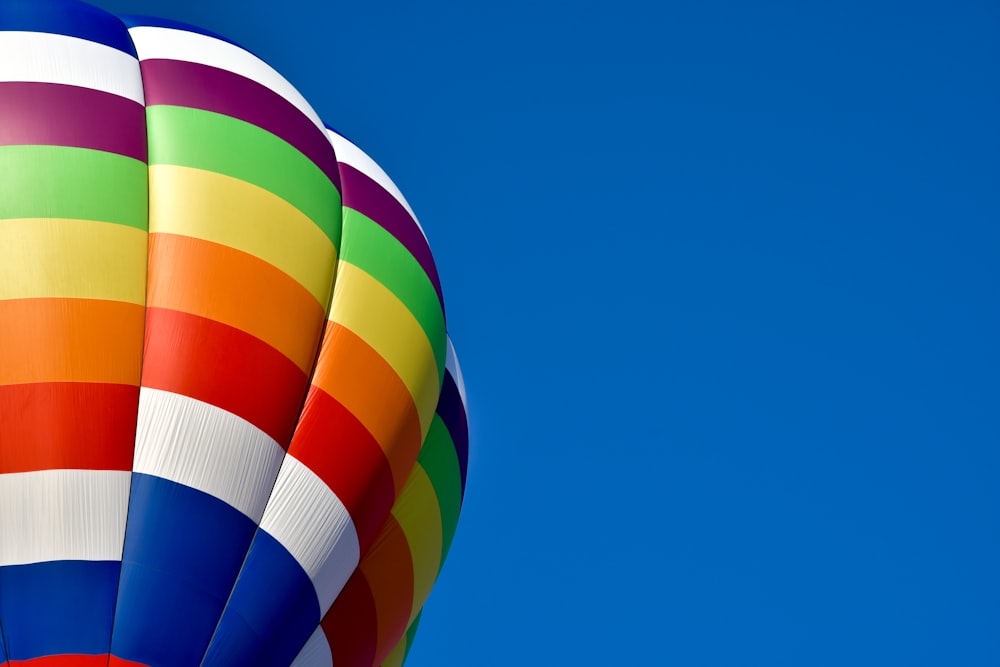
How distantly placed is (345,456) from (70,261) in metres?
1.60

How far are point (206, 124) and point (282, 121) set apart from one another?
1.79ft

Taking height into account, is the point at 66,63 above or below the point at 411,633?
above

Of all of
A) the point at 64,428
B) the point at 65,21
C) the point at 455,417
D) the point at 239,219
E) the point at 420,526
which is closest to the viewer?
the point at 64,428

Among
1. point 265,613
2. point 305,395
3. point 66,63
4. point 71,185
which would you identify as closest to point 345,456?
point 305,395

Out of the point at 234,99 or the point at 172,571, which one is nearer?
the point at 172,571

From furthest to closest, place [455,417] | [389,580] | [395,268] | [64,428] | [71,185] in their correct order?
[455,417], [395,268], [389,580], [71,185], [64,428]

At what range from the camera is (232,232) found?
694 centimetres

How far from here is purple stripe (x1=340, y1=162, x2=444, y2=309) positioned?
8.01 m

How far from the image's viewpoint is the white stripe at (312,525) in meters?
6.63

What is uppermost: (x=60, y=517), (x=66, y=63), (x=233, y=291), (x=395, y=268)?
(x=66, y=63)

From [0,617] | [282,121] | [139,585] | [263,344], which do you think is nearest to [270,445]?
[263,344]

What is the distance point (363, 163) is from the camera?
27.9 feet

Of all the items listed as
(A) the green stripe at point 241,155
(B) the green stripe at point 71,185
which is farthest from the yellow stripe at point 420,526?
(B) the green stripe at point 71,185

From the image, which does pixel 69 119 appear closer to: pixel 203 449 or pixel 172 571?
pixel 203 449
